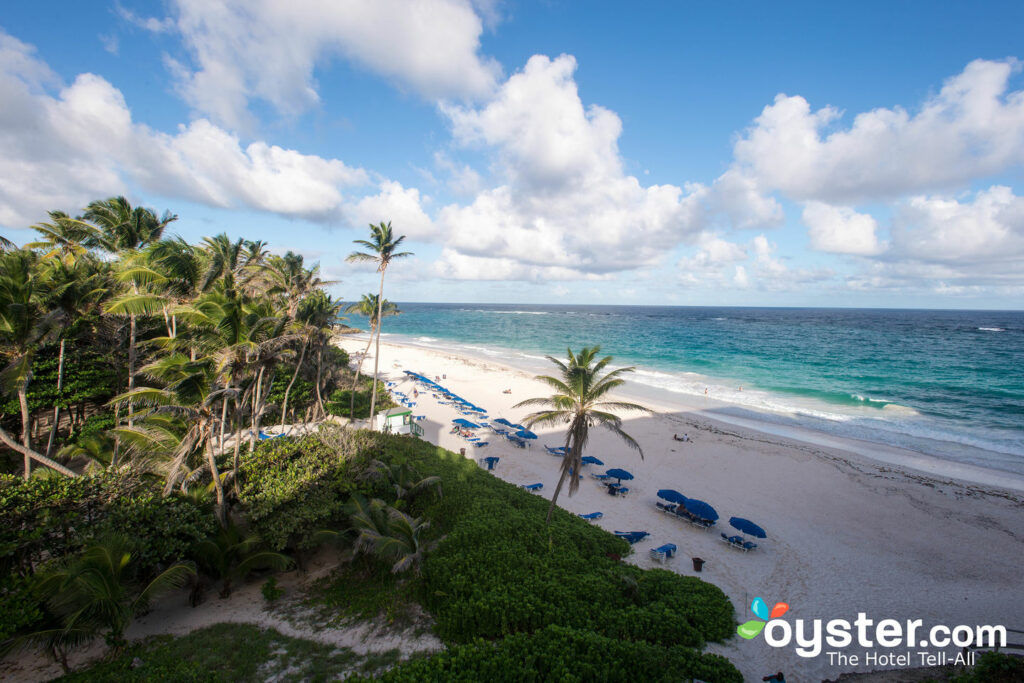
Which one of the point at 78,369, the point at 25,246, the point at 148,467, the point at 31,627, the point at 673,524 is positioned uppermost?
the point at 25,246

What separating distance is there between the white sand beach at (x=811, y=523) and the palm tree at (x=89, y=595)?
41.8 feet

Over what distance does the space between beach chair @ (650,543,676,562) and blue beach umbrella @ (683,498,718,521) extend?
2853mm

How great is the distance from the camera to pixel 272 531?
9.90m

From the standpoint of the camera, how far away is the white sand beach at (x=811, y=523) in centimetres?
1218

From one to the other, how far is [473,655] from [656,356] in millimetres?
65304

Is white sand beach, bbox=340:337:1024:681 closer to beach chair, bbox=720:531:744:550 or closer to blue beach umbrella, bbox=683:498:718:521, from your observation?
beach chair, bbox=720:531:744:550

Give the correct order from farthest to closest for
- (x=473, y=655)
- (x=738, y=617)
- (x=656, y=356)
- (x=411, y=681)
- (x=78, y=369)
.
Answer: (x=656, y=356) → (x=78, y=369) → (x=738, y=617) → (x=473, y=655) → (x=411, y=681)

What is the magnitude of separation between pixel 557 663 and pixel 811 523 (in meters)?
16.2

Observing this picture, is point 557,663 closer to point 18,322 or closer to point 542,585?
point 542,585

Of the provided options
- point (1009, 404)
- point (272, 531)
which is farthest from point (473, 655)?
point (1009, 404)

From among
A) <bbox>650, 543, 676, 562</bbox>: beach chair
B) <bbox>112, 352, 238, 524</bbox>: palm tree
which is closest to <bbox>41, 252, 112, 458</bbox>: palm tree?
<bbox>112, 352, 238, 524</bbox>: palm tree

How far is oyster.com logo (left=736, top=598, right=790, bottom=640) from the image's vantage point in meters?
10.5

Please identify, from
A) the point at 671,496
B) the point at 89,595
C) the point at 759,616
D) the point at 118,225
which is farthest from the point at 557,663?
the point at 118,225

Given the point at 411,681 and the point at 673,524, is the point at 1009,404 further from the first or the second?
the point at 411,681
